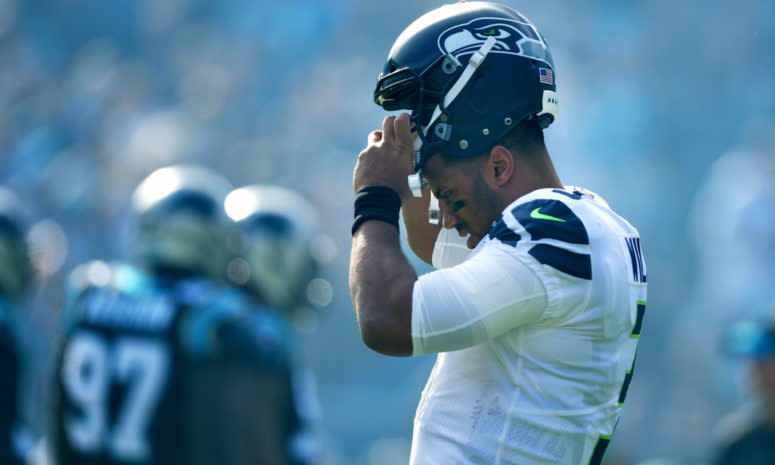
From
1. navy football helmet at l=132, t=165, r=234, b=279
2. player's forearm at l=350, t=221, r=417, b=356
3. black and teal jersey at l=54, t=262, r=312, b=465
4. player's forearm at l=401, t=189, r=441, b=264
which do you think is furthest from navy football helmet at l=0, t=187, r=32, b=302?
player's forearm at l=350, t=221, r=417, b=356

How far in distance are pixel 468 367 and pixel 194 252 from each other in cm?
382

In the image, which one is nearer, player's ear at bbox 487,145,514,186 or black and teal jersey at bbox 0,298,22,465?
player's ear at bbox 487,145,514,186

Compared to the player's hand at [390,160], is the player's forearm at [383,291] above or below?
below

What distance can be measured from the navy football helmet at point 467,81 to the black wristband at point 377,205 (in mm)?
130

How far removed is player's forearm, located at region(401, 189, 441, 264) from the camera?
2.51m

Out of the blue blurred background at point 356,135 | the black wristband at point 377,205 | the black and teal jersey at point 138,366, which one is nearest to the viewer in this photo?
the black wristband at point 377,205

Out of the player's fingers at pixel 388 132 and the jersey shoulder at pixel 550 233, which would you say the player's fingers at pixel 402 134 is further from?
the jersey shoulder at pixel 550 233

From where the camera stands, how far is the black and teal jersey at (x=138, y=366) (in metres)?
4.76

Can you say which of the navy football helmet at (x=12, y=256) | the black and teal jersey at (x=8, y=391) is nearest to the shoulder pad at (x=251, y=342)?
the black and teal jersey at (x=8, y=391)

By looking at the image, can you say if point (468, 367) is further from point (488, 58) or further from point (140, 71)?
point (140, 71)

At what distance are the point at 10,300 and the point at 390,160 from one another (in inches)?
182

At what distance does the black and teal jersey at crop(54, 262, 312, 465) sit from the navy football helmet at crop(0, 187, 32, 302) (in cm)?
128

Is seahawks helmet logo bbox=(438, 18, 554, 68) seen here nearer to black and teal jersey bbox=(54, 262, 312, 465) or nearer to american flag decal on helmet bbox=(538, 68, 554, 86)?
american flag decal on helmet bbox=(538, 68, 554, 86)

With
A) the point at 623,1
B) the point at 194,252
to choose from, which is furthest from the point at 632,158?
the point at 194,252
